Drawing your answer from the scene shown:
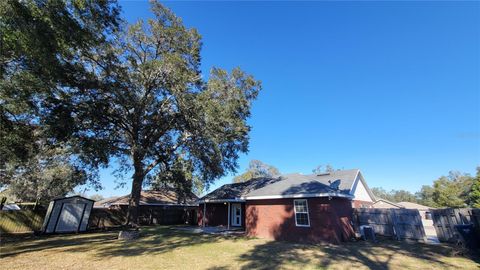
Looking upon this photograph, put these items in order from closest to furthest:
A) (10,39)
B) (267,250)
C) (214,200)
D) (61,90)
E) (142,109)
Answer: (10,39)
(267,250)
(61,90)
(142,109)
(214,200)

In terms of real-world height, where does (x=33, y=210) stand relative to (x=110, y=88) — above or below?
below

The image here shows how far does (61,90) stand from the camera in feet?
39.9

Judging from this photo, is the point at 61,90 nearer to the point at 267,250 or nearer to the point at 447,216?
the point at 267,250

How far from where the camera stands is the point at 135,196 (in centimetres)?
1695

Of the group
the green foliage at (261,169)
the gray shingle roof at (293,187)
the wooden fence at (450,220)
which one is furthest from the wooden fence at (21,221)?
the green foliage at (261,169)

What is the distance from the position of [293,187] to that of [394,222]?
7.15m

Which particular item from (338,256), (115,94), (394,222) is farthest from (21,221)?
(394,222)

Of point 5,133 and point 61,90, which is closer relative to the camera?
point 5,133

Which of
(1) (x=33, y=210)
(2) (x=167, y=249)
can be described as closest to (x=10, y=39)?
(2) (x=167, y=249)

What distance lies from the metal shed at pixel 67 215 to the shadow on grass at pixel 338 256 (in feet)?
52.0

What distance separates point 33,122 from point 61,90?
2364 mm

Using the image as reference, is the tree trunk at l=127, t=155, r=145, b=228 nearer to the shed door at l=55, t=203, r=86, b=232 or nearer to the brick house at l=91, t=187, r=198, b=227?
the shed door at l=55, t=203, r=86, b=232

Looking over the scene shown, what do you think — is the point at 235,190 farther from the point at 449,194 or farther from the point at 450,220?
the point at 449,194

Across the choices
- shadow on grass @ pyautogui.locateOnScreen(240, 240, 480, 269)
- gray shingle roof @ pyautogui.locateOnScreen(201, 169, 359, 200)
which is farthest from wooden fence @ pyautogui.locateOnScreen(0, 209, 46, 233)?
shadow on grass @ pyautogui.locateOnScreen(240, 240, 480, 269)
